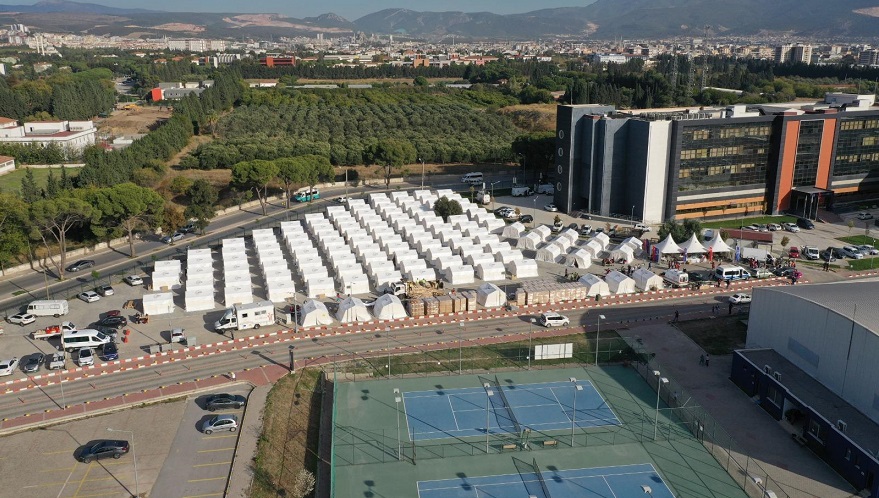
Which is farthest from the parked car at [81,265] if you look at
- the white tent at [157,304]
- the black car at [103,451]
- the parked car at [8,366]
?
the black car at [103,451]

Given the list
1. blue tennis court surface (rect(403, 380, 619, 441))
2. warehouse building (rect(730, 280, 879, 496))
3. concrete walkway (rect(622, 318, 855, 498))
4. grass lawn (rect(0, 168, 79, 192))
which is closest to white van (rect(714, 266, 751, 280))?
concrete walkway (rect(622, 318, 855, 498))

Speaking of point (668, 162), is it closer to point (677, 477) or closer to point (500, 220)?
point (500, 220)

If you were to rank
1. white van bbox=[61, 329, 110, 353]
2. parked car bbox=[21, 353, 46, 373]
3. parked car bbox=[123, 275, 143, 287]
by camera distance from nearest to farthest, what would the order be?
1. parked car bbox=[21, 353, 46, 373]
2. white van bbox=[61, 329, 110, 353]
3. parked car bbox=[123, 275, 143, 287]

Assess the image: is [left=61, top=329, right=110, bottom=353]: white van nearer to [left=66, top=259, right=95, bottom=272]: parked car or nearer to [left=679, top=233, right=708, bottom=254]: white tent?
[left=66, top=259, right=95, bottom=272]: parked car

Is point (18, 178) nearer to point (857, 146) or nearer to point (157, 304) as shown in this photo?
point (157, 304)

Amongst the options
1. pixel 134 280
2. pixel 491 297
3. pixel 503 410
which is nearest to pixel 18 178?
pixel 134 280
